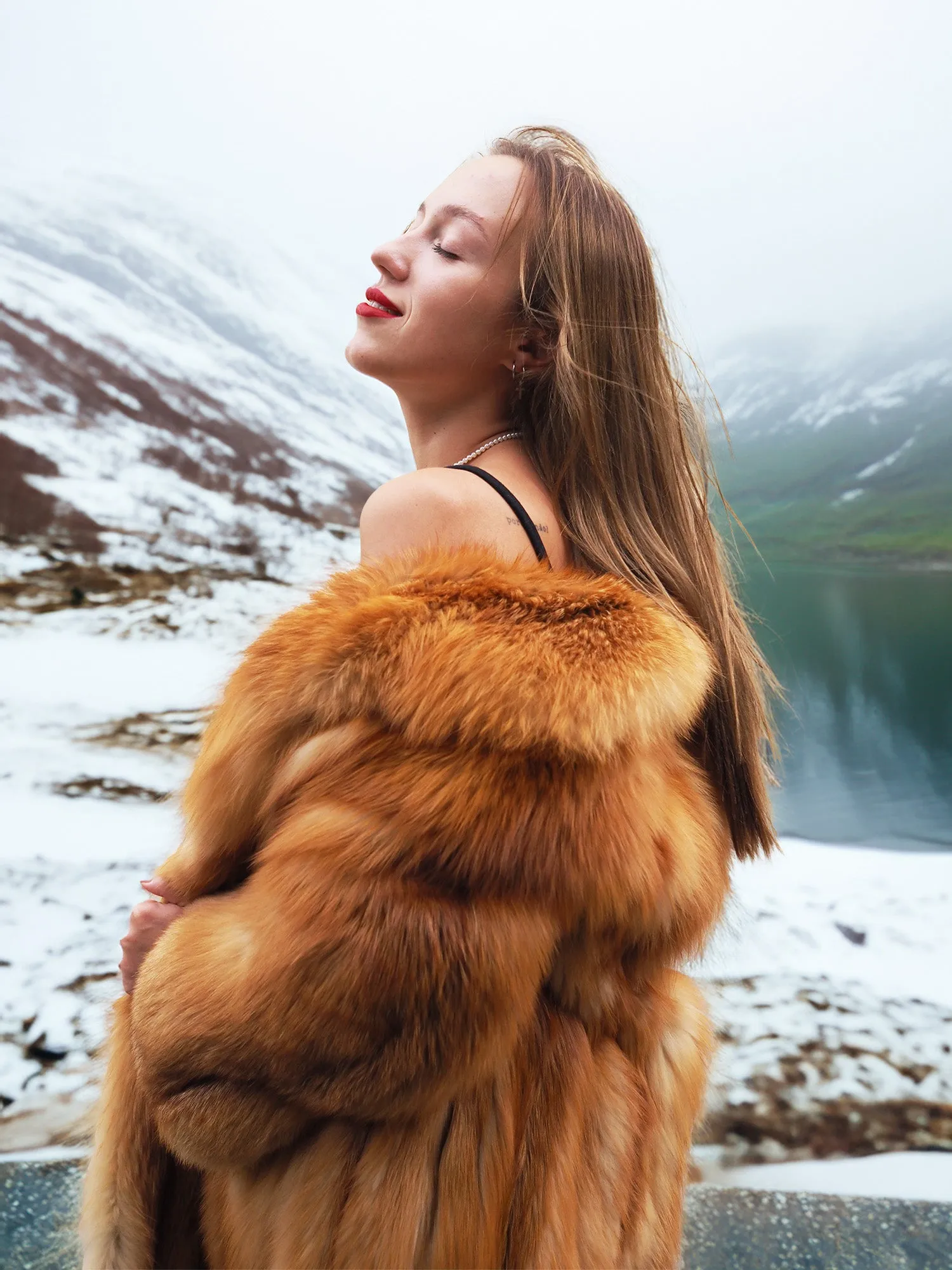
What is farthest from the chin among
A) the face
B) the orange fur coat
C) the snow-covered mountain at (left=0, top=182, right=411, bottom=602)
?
the snow-covered mountain at (left=0, top=182, right=411, bottom=602)

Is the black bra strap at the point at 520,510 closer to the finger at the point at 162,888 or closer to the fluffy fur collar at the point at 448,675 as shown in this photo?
the fluffy fur collar at the point at 448,675

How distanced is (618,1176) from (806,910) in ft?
3.75

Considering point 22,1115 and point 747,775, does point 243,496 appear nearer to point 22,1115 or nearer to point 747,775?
point 22,1115

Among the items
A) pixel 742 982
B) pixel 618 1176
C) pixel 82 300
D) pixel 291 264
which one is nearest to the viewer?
pixel 618 1176

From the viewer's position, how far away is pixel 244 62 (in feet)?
6.37

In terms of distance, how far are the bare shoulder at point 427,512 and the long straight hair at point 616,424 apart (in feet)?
0.40

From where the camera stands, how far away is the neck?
97cm


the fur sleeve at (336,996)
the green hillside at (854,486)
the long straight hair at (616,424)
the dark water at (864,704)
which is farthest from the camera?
the green hillside at (854,486)

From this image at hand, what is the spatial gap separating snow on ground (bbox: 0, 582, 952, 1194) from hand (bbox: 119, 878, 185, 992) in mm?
754

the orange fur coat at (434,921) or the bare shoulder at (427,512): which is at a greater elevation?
the bare shoulder at (427,512)

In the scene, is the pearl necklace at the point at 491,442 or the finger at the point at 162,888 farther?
the pearl necklace at the point at 491,442

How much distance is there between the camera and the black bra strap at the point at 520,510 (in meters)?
0.80

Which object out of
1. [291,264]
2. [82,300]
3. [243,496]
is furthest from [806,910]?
[82,300]

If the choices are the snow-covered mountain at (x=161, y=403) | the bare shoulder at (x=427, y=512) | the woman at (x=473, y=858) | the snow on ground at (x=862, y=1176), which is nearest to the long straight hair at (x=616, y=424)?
the woman at (x=473, y=858)
